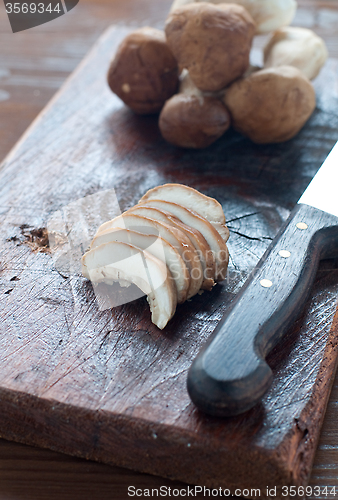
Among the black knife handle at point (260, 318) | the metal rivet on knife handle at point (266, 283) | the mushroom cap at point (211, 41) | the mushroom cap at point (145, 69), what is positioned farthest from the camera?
the mushroom cap at point (145, 69)

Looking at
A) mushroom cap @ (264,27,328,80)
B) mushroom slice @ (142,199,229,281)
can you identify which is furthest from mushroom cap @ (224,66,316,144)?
mushroom slice @ (142,199,229,281)

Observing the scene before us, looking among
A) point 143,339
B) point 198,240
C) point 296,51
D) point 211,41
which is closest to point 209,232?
point 198,240

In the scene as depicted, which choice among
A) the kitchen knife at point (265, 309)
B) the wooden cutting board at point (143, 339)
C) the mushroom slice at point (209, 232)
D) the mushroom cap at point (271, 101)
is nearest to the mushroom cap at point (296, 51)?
the mushroom cap at point (271, 101)

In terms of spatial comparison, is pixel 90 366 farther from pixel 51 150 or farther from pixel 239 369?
pixel 51 150

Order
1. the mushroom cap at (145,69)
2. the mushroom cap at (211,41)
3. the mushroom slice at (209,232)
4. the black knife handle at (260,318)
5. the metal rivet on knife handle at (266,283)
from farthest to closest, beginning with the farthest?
the mushroom cap at (145,69) < the mushroom cap at (211,41) < the mushroom slice at (209,232) < the metal rivet on knife handle at (266,283) < the black knife handle at (260,318)

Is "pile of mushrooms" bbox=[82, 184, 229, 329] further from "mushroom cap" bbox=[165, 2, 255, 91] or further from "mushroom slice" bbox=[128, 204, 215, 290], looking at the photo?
"mushroom cap" bbox=[165, 2, 255, 91]

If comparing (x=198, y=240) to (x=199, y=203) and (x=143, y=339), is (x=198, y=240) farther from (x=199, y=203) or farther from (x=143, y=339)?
(x=143, y=339)

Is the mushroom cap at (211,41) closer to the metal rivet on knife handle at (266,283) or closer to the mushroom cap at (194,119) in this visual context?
the mushroom cap at (194,119)

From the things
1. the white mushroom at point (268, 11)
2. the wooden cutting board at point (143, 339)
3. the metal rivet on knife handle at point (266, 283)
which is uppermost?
the white mushroom at point (268, 11)

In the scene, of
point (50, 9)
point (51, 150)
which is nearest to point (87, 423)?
point (51, 150)
